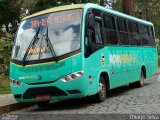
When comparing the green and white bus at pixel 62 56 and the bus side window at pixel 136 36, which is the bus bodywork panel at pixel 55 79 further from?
the bus side window at pixel 136 36

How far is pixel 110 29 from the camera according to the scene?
49.5 feet

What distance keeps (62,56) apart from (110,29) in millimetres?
3378

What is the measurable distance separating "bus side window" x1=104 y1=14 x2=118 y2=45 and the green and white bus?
10 cm

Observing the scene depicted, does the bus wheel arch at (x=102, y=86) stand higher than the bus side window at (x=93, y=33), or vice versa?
the bus side window at (x=93, y=33)

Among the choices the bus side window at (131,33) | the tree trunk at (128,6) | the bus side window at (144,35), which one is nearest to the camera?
the bus side window at (131,33)

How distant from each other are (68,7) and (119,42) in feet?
11.5

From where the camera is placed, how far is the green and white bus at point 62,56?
1216cm

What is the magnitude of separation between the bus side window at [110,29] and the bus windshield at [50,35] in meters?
2.05

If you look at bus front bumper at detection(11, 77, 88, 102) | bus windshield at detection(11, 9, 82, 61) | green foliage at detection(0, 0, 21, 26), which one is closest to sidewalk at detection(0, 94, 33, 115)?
bus front bumper at detection(11, 77, 88, 102)

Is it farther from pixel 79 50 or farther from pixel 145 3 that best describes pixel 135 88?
pixel 145 3

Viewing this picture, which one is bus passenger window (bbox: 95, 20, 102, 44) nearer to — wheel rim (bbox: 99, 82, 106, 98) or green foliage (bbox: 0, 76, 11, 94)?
wheel rim (bbox: 99, 82, 106, 98)

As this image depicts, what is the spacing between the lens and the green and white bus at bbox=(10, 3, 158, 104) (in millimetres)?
12164

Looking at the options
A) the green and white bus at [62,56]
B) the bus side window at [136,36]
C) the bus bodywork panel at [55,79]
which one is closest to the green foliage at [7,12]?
the bus side window at [136,36]

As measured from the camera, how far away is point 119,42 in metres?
16.1
